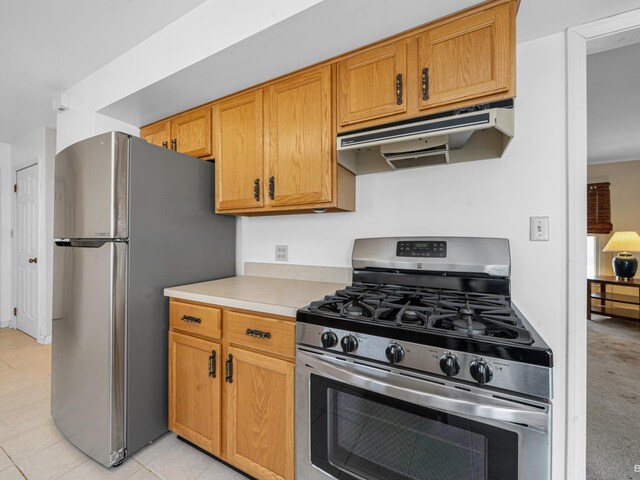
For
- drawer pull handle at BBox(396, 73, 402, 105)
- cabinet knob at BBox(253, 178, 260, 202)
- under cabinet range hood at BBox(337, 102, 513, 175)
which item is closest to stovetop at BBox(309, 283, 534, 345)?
under cabinet range hood at BBox(337, 102, 513, 175)

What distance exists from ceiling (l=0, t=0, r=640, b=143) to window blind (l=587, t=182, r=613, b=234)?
4.41m

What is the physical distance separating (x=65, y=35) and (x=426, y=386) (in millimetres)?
2675

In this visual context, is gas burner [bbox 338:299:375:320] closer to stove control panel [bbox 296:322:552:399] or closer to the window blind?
stove control panel [bbox 296:322:552:399]

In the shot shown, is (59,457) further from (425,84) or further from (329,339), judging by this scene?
(425,84)

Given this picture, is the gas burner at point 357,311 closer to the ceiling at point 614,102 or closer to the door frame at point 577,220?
the door frame at point 577,220

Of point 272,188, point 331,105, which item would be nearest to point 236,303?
point 272,188

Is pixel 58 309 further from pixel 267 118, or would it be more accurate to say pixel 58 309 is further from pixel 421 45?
pixel 421 45

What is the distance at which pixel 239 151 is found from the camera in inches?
74.1

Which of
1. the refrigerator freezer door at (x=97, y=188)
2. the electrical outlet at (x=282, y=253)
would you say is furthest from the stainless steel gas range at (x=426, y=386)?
the refrigerator freezer door at (x=97, y=188)

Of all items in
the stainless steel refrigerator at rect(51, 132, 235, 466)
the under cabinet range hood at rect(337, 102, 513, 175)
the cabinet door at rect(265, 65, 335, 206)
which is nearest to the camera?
the under cabinet range hood at rect(337, 102, 513, 175)

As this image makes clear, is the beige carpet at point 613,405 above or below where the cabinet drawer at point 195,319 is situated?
below

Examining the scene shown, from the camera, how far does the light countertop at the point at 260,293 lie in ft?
4.26

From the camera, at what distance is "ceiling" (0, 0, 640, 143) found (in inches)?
48.4

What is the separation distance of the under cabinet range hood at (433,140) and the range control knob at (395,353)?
0.84m
